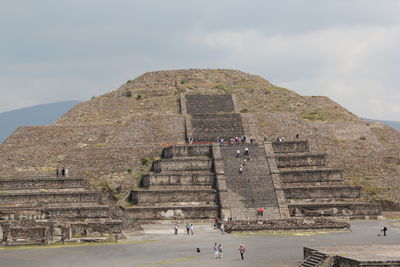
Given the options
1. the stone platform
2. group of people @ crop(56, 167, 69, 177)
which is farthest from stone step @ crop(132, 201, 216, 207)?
the stone platform

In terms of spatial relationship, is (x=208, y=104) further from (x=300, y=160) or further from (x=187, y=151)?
(x=300, y=160)

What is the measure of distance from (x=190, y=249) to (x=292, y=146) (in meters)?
24.1

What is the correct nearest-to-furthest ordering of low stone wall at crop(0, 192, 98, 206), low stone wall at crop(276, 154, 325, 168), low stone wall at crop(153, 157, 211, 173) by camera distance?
low stone wall at crop(0, 192, 98, 206) → low stone wall at crop(153, 157, 211, 173) → low stone wall at crop(276, 154, 325, 168)

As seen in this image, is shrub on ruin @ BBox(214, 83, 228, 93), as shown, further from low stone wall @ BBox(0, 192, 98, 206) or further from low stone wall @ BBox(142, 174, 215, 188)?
low stone wall @ BBox(0, 192, 98, 206)

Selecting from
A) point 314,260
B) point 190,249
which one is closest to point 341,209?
point 190,249

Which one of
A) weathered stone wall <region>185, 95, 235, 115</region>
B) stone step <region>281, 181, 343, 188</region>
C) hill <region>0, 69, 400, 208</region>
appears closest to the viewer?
stone step <region>281, 181, 343, 188</region>

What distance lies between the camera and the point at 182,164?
53.0 meters

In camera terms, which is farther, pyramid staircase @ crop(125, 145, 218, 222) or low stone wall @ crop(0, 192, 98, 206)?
pyramid staircase @ crop(125, 145, 218, 222)

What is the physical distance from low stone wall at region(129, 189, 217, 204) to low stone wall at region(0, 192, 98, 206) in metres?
4.43

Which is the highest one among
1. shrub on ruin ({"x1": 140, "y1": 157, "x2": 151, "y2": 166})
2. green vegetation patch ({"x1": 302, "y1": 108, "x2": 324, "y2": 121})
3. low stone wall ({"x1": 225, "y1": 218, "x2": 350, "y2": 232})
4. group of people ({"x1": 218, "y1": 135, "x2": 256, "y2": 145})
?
green vegetation patch ({"x1": 302, "y1": 108, "x2": 324, "y2": 121})

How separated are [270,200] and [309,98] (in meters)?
29.8

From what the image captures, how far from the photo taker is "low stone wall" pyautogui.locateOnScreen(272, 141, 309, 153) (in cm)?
5703

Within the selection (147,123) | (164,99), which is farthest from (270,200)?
(164,99)

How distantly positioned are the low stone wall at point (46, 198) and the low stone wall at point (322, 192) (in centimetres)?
1493
